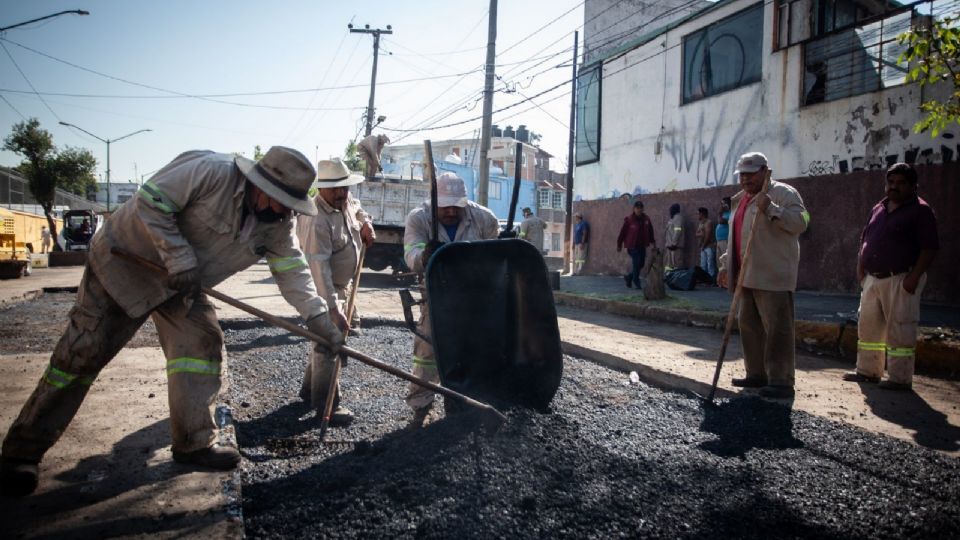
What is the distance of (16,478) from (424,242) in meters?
2.33

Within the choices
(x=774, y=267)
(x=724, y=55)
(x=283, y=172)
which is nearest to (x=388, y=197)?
(x=724, y=55)

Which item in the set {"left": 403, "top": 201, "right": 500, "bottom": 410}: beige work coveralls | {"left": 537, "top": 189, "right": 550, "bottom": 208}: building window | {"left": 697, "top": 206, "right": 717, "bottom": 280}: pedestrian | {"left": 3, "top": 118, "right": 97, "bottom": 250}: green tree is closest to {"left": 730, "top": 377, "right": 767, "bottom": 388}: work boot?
{"left": 403, "top": 201, "right": 500, "bottom": 410}: beige work coveralls

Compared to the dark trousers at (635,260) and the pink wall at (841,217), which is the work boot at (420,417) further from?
Result: the dark trousers at (635,260)

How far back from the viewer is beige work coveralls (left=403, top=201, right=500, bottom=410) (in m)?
3.70

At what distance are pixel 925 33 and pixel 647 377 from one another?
3744mm

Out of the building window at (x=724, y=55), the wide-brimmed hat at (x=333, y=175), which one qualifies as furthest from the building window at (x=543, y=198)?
the wide-brimmed hat at (x=333, y=175)

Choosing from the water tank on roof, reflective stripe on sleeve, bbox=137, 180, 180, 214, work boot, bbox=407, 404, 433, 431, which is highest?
the water tank on roof

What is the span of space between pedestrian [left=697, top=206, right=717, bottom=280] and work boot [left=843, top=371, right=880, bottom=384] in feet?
23.6

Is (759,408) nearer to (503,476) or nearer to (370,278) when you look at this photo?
(503,476)

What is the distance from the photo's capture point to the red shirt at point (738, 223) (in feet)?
14.8

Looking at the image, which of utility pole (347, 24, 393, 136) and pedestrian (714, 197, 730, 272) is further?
utility pole (347, 24, 393, 136)

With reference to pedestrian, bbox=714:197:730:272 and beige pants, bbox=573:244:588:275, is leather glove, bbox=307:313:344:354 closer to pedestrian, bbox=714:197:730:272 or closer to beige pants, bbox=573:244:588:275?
pedestrian, bbox=714:197:730:272

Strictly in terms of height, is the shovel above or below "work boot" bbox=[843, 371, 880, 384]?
above

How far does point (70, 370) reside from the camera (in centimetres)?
261
